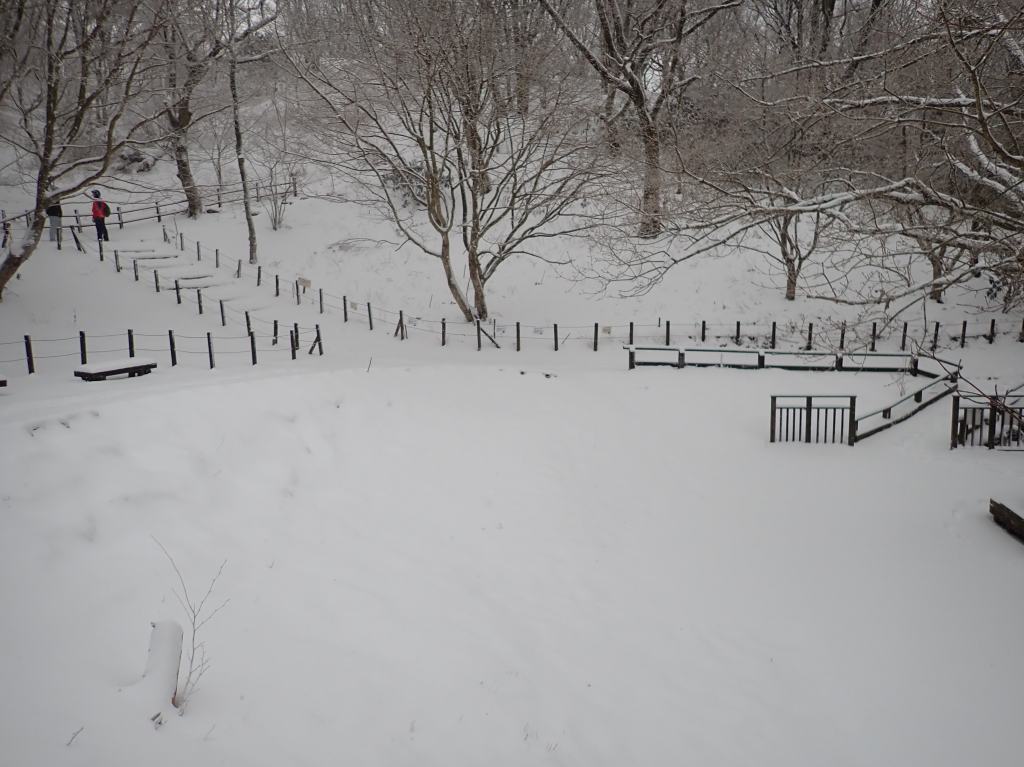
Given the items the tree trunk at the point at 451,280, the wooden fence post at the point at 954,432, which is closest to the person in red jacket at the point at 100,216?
the tree trunk at the point at 451,280

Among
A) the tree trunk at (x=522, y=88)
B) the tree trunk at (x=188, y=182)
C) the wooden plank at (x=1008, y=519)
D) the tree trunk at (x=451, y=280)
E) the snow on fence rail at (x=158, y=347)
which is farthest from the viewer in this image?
the tree trunk at (x=188, y=182)

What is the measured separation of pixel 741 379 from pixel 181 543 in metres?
13.6

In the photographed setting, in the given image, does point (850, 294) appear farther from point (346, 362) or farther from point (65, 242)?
point (65, 242)

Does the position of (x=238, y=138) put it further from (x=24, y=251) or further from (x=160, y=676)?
(x=160, y=676)

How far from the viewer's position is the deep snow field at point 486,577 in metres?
6.48

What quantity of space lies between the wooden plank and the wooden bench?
14490mm

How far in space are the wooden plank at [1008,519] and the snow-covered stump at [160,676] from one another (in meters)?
10.9

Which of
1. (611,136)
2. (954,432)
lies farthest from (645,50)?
(954,432)

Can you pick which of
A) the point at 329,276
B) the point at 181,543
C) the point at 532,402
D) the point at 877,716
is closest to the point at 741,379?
the point at 532,402

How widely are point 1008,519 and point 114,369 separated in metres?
14.7

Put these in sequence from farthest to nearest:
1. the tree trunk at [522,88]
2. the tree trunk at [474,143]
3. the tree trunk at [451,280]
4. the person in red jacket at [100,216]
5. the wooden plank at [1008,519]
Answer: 1. the person in red jacket at [100,216]
2. the tree trunk at [451,280]
3. the tree trunk at [522,88]
4. the tree trunk at [474,143]
5. the wooden plank at [1008,519]

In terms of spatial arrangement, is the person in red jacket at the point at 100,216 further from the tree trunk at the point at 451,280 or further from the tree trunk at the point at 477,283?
the tree trunk at the point at 477,283

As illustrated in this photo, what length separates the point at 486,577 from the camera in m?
9.30

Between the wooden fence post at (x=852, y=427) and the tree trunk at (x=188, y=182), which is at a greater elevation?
the tree trunk at (x=188, y=182)
